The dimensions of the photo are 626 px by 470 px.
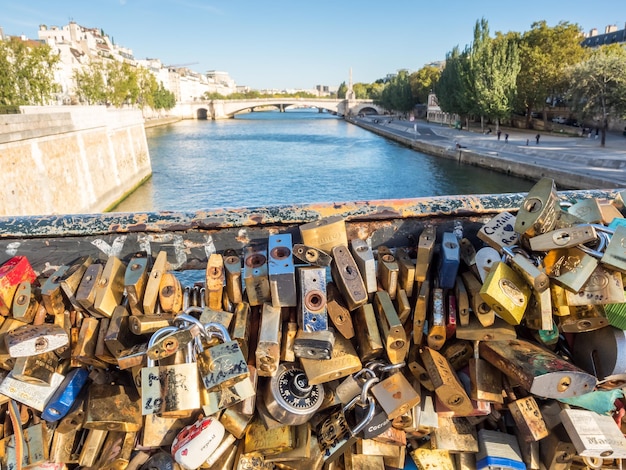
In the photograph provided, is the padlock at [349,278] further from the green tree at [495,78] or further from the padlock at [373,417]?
the green tree at [495,78]

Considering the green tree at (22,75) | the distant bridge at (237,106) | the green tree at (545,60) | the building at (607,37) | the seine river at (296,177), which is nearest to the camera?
the seine river at (296,177)

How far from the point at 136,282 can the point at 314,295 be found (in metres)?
0.53

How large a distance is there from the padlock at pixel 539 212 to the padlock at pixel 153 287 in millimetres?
1062

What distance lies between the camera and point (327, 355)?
1195 millimetres

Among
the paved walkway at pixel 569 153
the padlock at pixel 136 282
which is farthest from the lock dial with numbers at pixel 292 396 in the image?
the paved walkway at pixel 569 153

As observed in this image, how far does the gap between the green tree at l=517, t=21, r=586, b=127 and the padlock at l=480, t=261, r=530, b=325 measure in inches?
1473

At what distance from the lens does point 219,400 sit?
46.4 inches

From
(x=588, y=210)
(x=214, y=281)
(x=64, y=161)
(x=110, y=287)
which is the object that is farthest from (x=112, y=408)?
(x=64, y=161)

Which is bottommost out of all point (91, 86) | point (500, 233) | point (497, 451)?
point (497, 451)

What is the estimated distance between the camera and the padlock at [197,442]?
1.18 metres

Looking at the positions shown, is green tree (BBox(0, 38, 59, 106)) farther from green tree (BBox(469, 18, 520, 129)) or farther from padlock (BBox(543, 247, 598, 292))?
green tree (BBox(469, 18, 520, 129))

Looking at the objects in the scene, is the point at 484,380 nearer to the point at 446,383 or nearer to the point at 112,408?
the point at 446,383

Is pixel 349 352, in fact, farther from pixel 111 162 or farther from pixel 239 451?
pixel 111 162

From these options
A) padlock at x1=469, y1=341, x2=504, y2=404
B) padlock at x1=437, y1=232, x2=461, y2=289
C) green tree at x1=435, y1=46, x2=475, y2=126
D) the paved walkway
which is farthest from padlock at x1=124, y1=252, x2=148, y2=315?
green tree at x1=435, y1=46, x2=475, y2=126
